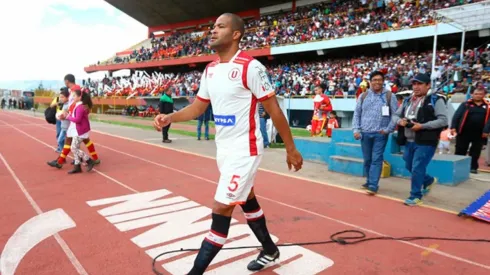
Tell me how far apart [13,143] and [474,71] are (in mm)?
18782

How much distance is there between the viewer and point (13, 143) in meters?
12.0

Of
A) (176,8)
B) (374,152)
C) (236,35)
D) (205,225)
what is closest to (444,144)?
(374,152)

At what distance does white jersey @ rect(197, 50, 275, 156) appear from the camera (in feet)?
8.64

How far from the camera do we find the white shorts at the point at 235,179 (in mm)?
2656

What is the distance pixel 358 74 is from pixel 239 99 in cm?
2065

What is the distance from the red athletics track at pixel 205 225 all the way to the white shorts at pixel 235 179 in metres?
0.86

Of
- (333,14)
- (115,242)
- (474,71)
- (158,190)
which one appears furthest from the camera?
(333,14)

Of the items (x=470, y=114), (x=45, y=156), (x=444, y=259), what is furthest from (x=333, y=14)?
(x=444, y=259)

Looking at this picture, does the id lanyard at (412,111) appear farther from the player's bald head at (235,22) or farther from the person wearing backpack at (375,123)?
the player's bald head at (235,22)

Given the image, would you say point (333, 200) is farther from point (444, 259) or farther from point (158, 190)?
point (158, 190)

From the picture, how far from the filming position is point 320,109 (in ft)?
34.9

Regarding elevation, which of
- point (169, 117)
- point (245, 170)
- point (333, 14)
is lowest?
point (245, 170)

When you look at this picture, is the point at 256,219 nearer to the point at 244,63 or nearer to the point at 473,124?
the point at 244,63

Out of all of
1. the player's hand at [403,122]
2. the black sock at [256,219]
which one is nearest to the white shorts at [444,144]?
the player's hand at [403,122]
